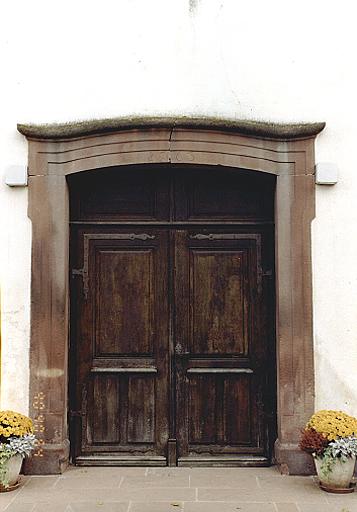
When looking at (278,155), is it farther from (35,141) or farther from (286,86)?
(35,141)

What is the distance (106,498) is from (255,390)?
185 cm

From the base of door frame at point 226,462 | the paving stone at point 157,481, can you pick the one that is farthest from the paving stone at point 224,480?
the base of door frame at point 226,462

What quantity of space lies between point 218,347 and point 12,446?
2149 millimetres

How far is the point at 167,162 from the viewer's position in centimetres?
667

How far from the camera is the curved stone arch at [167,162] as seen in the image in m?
6.58

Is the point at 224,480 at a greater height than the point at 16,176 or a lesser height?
lesser

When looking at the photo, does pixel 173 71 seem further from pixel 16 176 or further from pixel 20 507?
pixel 20 507

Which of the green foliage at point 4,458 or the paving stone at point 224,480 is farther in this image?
the paving stone at point 224,480

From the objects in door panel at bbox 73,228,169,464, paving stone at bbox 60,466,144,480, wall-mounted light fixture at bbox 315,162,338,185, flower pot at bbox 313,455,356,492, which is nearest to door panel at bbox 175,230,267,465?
door panel at bbox 73,228,169,464

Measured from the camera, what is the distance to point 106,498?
19.1ft

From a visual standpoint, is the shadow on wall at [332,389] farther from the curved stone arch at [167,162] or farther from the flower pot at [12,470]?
the flower pot at [12,470]

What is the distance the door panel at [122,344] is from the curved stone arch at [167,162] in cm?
29

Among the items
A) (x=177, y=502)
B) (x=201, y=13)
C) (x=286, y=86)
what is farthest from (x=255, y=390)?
(x=201, y=13)

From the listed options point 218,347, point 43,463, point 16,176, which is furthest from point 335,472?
point 16,176
